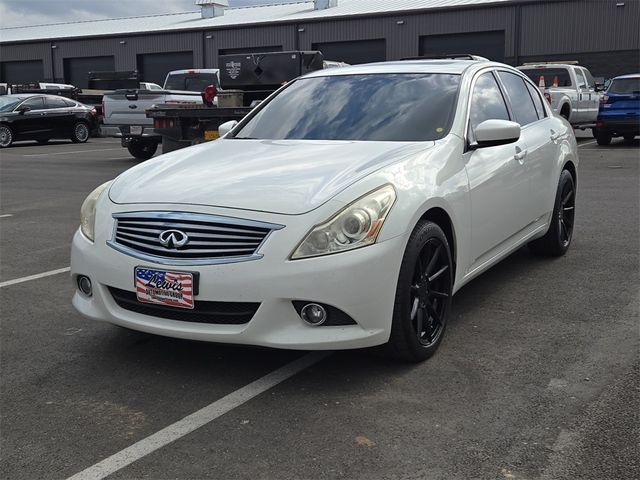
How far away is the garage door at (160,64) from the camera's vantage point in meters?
45.0

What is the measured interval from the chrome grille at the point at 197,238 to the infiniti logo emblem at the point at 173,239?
0.03ft

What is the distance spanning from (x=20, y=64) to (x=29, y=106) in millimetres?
32992

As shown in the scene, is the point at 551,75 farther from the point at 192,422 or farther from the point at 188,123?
the point at 192,422

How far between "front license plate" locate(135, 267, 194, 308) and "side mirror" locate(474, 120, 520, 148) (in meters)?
1.99

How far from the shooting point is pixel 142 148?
17297mm

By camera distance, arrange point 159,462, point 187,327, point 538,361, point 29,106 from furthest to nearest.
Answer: point 29,106 < point 538,361 < point 187,327 < point 159,462

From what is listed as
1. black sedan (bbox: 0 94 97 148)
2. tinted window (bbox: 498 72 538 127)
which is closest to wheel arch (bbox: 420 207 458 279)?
tinted window (bbox: 498 72 538 127)

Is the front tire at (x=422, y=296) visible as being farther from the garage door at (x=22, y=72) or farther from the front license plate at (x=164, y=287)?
the garage door at (x=22, y=72)

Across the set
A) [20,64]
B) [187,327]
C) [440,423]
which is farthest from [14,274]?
[20,64]

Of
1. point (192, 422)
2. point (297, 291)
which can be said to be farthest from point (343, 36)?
point (192, 422)

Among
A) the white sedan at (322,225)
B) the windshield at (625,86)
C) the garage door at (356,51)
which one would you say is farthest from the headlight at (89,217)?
the garage door at (356,51)

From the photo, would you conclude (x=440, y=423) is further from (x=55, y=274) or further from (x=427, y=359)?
(x=55, y=274)

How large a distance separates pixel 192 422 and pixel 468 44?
3611 centimetres

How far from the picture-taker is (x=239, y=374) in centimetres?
388
